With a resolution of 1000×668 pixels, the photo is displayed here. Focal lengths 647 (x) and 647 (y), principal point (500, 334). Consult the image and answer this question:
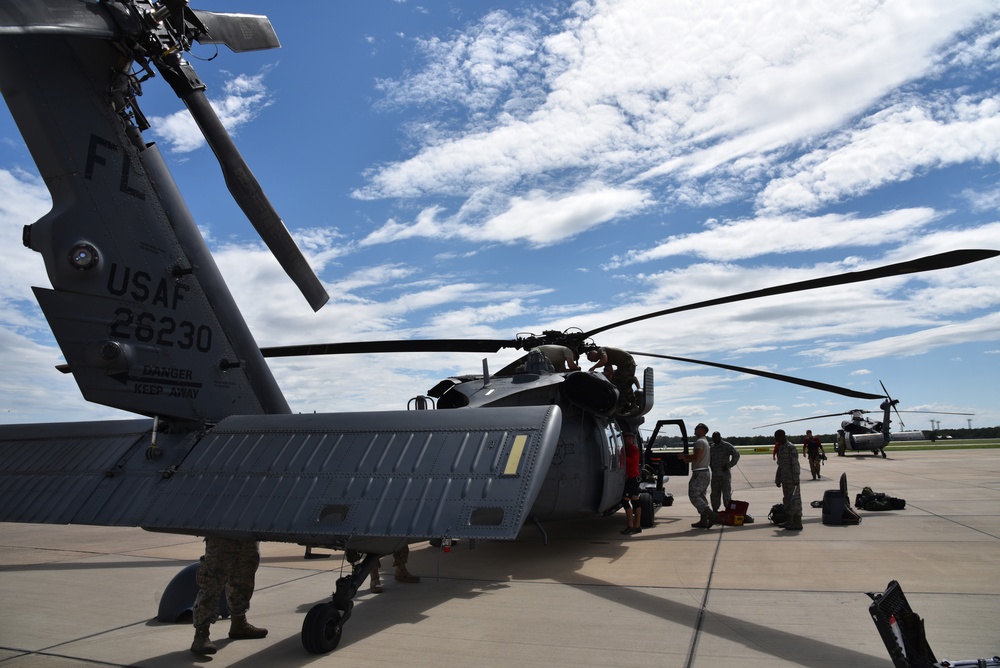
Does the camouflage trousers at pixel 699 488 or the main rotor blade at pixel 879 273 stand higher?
the main rotor blade at pixel 879 273

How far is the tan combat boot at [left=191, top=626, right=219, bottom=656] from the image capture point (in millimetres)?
5246

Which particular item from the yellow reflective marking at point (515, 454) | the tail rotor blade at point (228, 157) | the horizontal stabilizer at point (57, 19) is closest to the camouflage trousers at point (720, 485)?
the yellow reflective marking at point (515, 454)

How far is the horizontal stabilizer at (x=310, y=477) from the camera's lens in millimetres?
3840

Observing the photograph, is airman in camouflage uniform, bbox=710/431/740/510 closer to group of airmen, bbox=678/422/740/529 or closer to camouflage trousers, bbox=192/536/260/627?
group of airmen, bbox=678/422/740/529

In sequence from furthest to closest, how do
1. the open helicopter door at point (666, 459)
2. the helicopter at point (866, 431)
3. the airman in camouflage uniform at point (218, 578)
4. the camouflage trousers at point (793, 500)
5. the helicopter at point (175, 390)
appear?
the helicopter at point (866, 431), the open helicopter door at point (666, 459), the camouflage trousers at point (793, 500), the airman in camouflage uniform at point (218, 578), the helicopter at point (175, 390)

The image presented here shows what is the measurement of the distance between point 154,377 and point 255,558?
177 cm

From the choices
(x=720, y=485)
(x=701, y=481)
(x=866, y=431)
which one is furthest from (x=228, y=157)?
(x=866, y=431)

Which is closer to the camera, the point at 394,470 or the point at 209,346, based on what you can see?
the point at 394,470

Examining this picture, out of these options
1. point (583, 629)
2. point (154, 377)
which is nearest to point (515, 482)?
point (583, 629)

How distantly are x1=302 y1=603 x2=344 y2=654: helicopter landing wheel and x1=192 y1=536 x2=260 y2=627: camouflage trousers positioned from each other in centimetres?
73

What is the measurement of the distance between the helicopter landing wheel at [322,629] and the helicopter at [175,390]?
15mm

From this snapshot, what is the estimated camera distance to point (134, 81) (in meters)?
5.30

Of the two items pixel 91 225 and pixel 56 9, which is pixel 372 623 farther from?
pixel 56 9

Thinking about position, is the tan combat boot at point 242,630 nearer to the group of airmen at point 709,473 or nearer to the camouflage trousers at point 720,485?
the group of airmen at point 709,473
